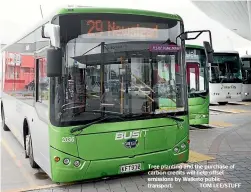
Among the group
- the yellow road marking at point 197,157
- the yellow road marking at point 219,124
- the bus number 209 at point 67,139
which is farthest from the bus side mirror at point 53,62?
the yellow road marking at point 219,124

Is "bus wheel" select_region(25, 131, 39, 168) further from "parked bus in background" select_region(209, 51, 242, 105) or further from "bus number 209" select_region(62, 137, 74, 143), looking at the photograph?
"parked bus in background" select_region(209, 51, 242, 105)

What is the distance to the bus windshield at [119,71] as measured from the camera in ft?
16.4

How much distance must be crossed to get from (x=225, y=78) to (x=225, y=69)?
514 mm

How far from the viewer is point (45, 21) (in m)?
5.55

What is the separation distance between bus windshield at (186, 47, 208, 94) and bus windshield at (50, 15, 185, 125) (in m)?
5.18

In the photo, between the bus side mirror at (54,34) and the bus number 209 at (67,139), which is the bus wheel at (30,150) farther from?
the bus side mirror at (54,34)

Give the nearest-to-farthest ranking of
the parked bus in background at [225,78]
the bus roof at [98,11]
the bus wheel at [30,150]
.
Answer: the bus roof at [98,11] < the bus wheel at [30,150] < the parked bus in background at [225,78]

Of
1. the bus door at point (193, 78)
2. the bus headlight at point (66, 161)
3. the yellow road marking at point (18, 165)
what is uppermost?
the bus door at point (193, 78)

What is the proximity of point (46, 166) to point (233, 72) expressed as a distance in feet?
51.8

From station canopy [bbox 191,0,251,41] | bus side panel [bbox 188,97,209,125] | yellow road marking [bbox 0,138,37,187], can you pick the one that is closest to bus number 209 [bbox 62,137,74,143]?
yellow road marking [bbox 0,138,37,187]

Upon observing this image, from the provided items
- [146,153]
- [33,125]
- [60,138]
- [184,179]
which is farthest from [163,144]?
[33,125]

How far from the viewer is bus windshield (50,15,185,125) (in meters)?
4.98

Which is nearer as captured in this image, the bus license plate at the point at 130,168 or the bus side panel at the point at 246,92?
the bus license plate at the point at 130,168

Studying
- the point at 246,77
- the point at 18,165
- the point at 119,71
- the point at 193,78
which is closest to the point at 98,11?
the point at 119,71
